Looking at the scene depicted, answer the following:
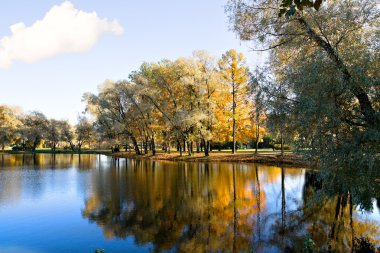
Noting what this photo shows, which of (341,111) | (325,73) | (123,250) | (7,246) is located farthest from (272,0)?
(7,246)

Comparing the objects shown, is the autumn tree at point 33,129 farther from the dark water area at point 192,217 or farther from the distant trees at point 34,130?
the dark water area at point 192,217

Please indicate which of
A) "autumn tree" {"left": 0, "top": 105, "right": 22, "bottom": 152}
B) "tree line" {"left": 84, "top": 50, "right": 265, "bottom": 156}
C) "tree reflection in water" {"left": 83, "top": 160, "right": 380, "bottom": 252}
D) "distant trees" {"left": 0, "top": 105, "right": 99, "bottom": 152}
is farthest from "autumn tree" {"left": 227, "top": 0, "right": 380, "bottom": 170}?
"autumn tree" {"left": 0, "top": 105, "right": 22, "bottom": 152}

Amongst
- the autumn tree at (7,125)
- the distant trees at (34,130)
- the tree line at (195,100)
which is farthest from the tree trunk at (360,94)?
the autumn tree at (7,125)

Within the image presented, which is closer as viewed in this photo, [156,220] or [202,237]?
[202,237]

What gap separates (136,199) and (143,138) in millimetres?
48306

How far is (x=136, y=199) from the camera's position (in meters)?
21.4

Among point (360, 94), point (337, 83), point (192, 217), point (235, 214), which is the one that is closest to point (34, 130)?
point (192, 217)

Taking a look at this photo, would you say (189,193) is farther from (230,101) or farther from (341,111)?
(230,101)

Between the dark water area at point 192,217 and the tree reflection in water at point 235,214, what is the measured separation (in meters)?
0.04

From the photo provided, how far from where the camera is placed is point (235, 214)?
17.4m

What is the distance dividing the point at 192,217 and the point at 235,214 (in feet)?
7.72

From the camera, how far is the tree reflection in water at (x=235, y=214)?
1264cm

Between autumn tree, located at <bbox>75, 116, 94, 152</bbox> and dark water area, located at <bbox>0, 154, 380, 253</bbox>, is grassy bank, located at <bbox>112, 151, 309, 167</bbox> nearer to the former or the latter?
dark water area, located at <bbox>0, 154, 380, 253</bbox>

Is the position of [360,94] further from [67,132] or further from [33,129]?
[67,132]
